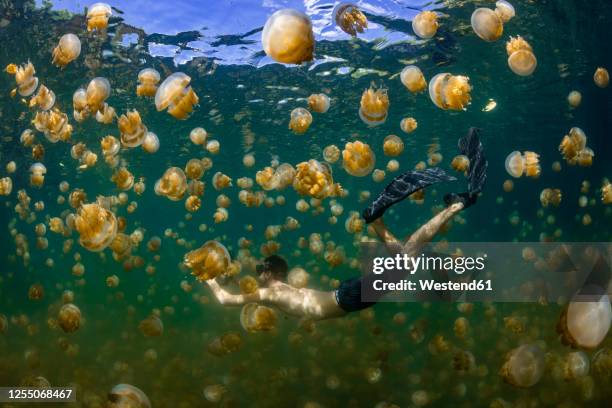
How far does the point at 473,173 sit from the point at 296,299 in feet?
10.6

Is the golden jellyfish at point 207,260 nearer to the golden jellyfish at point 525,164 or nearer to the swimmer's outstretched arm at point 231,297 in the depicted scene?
the swimmer's outstretched arm at point 231,297

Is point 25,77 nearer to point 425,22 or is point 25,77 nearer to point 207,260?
point 207,260

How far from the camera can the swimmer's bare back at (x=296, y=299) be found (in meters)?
6.72

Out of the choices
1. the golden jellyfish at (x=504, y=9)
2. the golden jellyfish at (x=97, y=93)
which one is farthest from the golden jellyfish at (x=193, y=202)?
the golden jellyfish at (x=504, y=9)

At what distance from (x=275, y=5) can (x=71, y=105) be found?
29.8 feet

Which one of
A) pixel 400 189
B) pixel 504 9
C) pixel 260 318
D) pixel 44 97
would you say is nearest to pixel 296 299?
pixel 260 318

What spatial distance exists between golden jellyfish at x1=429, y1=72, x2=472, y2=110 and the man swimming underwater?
493 millimetres

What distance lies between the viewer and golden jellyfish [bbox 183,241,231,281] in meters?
5.82

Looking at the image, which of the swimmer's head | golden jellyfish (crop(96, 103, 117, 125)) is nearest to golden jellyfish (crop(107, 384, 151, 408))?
the swimmer's head

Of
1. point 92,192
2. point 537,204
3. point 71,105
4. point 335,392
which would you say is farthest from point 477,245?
point 537,204

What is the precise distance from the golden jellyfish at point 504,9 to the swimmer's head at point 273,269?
28.0 feet

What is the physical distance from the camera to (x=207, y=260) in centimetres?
586

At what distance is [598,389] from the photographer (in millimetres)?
7078

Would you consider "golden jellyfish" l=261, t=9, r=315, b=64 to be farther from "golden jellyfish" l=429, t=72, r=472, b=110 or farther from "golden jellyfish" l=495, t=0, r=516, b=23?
"golden jellyfish" l=495, t=0, r=516, b=23
